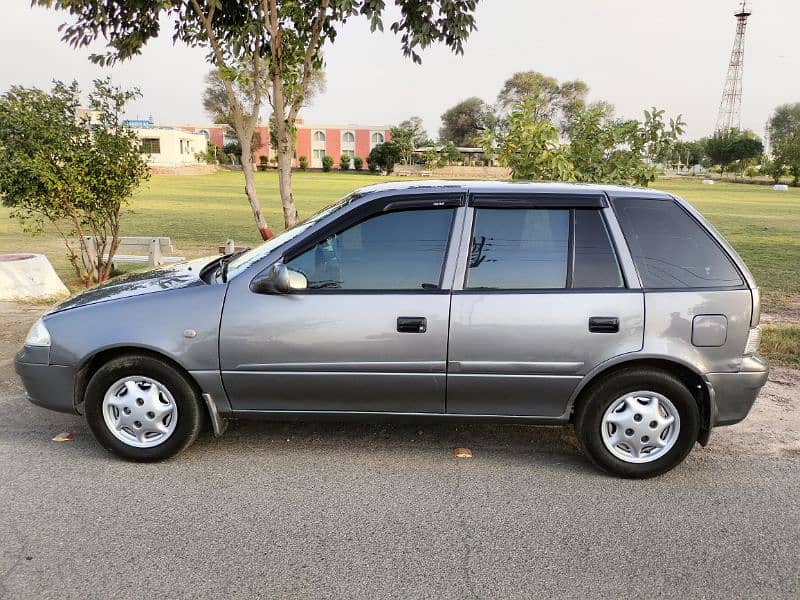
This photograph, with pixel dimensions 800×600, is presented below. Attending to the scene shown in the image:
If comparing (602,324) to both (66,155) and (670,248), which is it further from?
(66,155)

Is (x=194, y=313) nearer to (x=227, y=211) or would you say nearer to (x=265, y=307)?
(x=265, y=307)

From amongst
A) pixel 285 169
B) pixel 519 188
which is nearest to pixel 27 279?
pixel 285 169

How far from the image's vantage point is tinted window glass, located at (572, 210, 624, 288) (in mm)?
3713

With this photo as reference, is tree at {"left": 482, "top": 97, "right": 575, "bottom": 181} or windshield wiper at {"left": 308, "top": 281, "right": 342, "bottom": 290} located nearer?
windshield wiper at {"left": 308, "top": 281, "right": 342, "bottom": 290}

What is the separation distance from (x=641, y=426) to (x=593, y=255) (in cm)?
103

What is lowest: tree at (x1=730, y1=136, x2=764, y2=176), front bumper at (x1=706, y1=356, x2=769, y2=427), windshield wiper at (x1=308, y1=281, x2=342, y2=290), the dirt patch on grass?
the dirt patch on grass

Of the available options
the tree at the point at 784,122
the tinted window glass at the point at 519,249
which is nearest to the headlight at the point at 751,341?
the tinted window glass at the point at 519,249

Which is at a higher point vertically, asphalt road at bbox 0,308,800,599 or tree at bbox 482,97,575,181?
tree at bbox 482,97,575,181

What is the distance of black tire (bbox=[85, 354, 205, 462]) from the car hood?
416 mm

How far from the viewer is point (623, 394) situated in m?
3.73

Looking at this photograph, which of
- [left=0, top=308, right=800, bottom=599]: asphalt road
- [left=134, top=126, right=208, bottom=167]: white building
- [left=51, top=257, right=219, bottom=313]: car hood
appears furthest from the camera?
[left=134, top=126, right=208, bottom=167]: white building

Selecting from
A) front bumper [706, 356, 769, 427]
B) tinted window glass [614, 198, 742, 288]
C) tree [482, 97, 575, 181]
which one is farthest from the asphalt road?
tree [482, 97, 575, 181]

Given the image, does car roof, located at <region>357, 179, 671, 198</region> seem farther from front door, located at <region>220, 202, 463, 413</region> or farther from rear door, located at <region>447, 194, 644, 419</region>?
front door, located at <region>220, 202, 463, 413</region>

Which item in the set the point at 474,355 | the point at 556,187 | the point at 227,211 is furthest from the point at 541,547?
the point at 227,211
